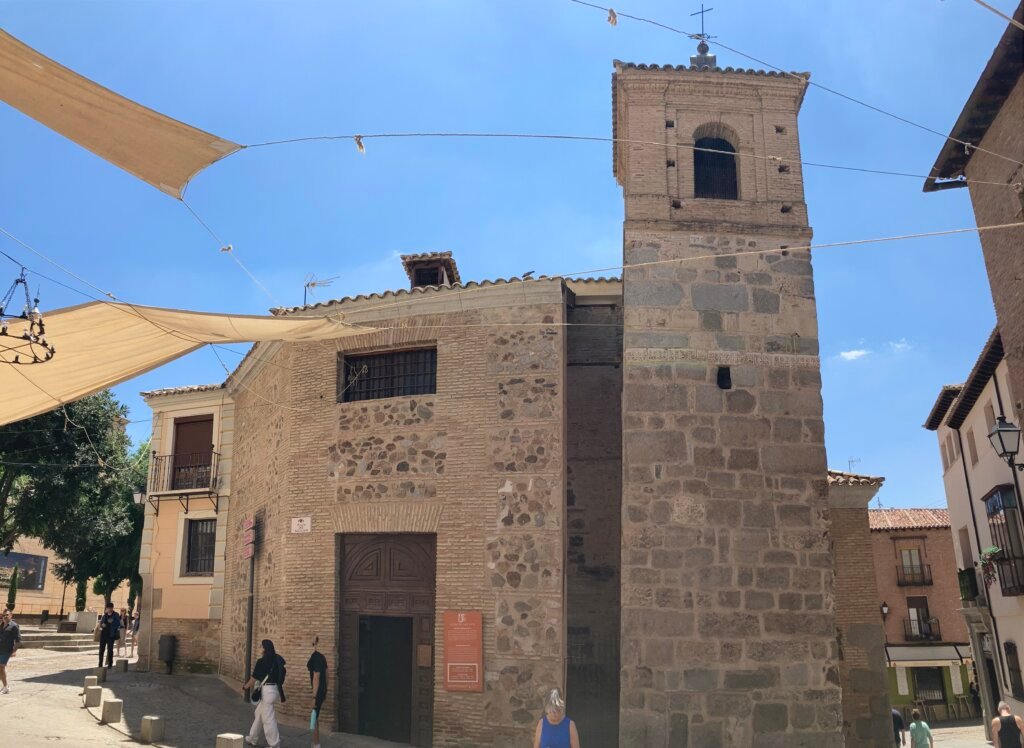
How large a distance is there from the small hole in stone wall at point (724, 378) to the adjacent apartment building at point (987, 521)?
7767mm

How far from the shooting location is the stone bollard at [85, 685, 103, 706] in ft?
40.2

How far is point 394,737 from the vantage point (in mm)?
11680

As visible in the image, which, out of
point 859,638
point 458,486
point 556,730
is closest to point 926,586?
point 859,638

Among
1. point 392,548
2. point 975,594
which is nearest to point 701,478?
point 392,548

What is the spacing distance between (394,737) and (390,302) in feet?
20.4

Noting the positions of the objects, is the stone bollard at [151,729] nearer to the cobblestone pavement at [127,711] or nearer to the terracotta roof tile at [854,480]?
the cobblestone pavement at [127,711]

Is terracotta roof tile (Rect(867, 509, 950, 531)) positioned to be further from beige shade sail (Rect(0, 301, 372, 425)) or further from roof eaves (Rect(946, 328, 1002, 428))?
beige shade sail (Rect(0, 301, 372, 425))

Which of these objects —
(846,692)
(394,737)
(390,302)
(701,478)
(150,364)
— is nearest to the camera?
(150,364)

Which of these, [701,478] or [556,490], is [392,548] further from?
[701,478]

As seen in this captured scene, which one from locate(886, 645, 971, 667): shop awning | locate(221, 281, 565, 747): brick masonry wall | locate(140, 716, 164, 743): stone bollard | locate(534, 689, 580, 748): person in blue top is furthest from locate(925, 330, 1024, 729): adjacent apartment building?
locate(140, 716, 164, 743): stone bollard

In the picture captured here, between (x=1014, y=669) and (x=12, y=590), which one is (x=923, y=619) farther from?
(x=12, y=590)

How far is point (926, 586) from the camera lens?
31.5 m

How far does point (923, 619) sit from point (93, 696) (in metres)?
29.2

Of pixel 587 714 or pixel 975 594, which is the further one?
pixel 975 594
